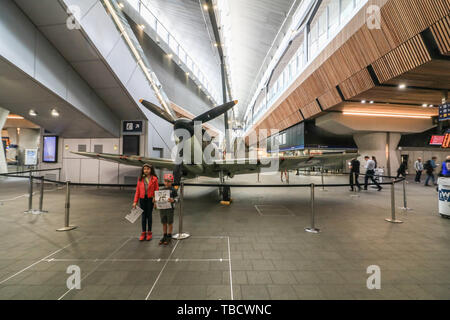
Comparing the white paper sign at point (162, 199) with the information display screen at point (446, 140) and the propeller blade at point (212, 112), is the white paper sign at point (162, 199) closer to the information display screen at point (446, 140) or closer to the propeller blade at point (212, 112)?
the propeller blade at point (212, 112)

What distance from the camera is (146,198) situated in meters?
3.61

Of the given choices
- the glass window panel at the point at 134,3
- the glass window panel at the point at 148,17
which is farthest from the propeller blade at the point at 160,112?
the glass window panel at the point at 148,17

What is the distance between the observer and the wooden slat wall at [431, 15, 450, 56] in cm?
564

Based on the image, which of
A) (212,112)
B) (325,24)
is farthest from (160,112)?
(325,24)

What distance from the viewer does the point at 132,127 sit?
382 inches

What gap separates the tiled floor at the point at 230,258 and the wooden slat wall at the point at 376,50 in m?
5.93

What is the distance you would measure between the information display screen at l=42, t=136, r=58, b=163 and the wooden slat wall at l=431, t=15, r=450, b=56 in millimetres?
16860

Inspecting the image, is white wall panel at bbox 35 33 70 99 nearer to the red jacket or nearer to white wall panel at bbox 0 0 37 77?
white wall panel at bbox 0 0 37 77

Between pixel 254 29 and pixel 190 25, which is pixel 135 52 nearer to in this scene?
pixel 190 25

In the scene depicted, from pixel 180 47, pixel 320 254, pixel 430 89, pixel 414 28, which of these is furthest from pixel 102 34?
pixel 430 89

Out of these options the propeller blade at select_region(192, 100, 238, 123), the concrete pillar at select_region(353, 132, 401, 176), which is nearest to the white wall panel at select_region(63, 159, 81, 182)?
the propeller blade at select_region(192, 100, 238, 123)

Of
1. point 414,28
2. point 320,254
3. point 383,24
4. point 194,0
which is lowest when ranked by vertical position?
point 320,254
